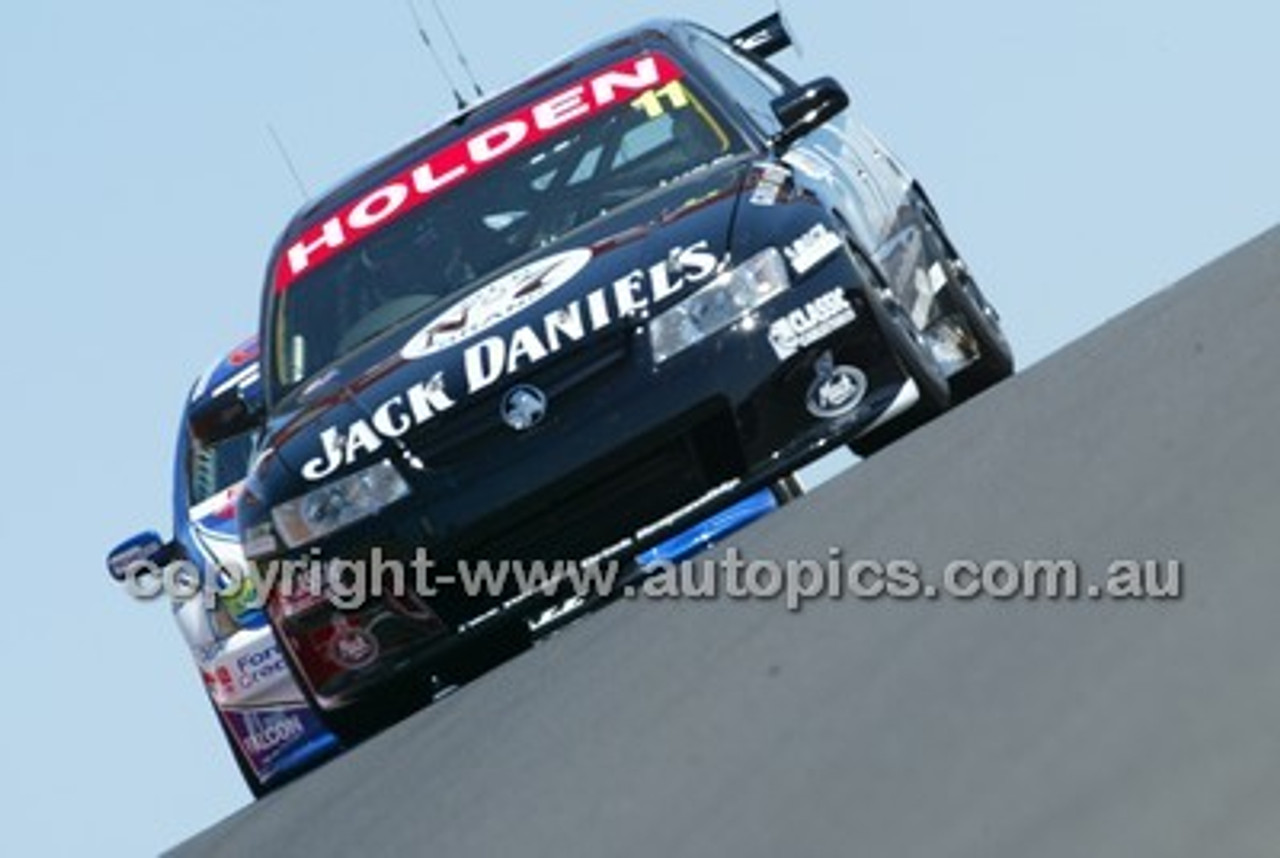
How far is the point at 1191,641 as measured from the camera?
Result: 501 cm

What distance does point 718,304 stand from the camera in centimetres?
899

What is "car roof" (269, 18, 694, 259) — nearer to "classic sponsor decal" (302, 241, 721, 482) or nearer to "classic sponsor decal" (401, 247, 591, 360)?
"classic sponsor decal" (401, 247, 591, 360)

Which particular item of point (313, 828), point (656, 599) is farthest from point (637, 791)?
point (656, 599)

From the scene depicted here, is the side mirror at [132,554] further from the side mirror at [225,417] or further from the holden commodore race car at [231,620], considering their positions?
the side mirror at [225,417]

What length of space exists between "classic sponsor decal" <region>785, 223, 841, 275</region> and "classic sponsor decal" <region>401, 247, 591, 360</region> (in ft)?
1.71

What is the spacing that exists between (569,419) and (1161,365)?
163 cm

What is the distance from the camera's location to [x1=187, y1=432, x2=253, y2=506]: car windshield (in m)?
12.8

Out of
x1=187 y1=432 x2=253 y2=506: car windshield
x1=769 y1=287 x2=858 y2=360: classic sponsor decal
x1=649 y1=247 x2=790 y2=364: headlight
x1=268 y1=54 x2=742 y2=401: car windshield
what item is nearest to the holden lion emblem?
x1=649 y1=247 x2=790 y2=364: headlight

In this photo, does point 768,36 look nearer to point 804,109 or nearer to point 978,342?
point 978,342

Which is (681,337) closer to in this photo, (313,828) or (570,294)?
(570,294)

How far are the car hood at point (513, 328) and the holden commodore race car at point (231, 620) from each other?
118cm

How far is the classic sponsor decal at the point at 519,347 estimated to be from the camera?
8969 millimetres
